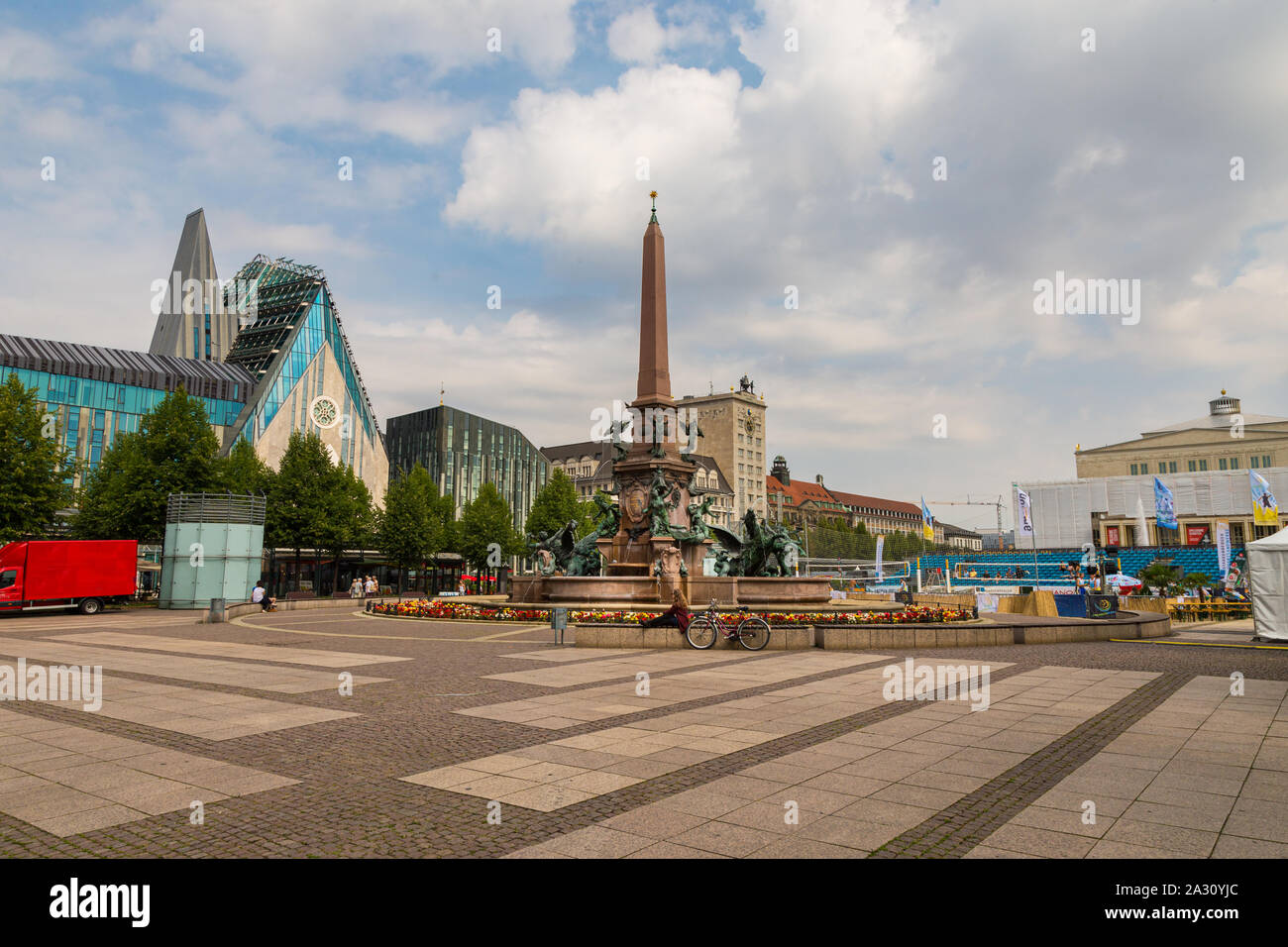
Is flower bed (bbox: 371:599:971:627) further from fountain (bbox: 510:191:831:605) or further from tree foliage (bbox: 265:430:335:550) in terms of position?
tree foliage (bbox: 265:430:335:550)

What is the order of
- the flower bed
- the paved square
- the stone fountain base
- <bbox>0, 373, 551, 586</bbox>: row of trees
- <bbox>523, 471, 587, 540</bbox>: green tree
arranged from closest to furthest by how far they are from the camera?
the paved square < the flower bed < the stone fountain base < <bbox>0, 373, 551, 586</bbox>: row of trees < <bbox>523, 471, 587, 540</bbox>: green tree

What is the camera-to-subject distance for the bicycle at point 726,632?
17141mm

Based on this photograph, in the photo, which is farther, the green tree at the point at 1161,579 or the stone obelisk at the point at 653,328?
the green tree at the point at 1161,579

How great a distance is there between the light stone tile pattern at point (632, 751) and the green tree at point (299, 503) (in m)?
50.0

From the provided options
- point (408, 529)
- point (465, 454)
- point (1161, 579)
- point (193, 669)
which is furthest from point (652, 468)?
point (465, 454)

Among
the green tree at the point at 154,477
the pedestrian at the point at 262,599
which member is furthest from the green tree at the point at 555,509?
the pedestrian at the point at 262,599

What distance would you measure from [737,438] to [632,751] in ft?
451

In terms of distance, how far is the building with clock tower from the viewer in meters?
143

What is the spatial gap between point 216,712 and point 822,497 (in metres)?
173

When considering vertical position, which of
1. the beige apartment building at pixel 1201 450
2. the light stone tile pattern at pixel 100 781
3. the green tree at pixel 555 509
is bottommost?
the light stone tile pattern at pixel 100 781

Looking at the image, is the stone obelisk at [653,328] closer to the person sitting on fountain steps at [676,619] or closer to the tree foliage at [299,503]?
the person sitting on fountain steps at [676,619]

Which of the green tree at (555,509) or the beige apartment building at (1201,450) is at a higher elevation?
the beige apartment building at (1201,450)

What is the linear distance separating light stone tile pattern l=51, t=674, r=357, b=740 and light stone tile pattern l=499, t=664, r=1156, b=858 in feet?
17.0

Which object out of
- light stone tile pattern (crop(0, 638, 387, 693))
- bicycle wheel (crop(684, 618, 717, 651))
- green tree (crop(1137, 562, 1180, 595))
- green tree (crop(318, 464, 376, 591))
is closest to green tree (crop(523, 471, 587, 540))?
green tree (crop(318, 464, 376, 591))
